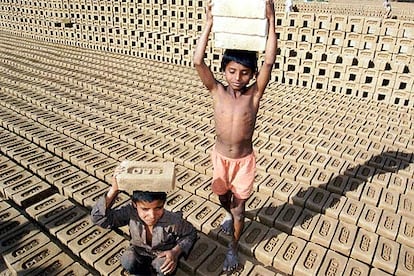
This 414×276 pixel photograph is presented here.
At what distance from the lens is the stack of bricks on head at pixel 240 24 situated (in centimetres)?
208

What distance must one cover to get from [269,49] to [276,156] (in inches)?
96.5

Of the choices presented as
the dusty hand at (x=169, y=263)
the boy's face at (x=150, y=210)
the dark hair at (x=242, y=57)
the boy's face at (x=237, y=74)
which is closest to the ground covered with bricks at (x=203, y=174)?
the dusty hand at (x=169, y=263)

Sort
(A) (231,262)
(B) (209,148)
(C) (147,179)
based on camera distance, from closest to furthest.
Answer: (C) (147,179) → (A) (231,262) → (B) (209,148)

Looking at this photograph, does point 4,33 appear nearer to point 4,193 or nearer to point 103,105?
point 103,105

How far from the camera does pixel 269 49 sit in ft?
7.27

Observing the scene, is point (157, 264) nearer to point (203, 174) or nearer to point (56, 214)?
point (56, 214)

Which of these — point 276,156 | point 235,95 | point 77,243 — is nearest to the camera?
point 235,95

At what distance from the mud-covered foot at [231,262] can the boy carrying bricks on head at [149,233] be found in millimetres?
536

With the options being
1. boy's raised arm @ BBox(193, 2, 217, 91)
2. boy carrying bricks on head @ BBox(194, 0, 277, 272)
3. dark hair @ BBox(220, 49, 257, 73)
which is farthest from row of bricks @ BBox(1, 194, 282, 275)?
dark hair @ BBox(220, 49, 257, 73)

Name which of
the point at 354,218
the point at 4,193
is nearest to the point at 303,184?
the point at 354,218

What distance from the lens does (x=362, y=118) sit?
5.64 meters

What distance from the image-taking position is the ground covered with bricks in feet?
9.41

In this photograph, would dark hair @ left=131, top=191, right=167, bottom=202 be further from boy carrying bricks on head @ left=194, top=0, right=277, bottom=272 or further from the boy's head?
boy carrying bricks on head @ left=194, top=0, right=277, bottom=272

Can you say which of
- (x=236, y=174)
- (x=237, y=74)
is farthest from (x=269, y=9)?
(x=236, y=174)
